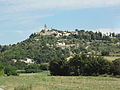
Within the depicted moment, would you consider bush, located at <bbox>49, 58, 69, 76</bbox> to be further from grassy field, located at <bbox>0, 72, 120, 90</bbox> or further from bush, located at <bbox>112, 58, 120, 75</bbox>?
grassy field, located at <bbox>0, 72, 120, 90</bbox>

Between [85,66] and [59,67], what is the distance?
9756 mm

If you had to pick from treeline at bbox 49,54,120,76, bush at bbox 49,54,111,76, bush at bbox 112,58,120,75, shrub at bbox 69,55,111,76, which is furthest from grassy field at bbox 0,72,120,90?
bush at bbox 49,54,111,76

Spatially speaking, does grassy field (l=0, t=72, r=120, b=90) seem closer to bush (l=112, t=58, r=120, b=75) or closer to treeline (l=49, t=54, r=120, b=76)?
bush (l=112, t=58, r=120, b=75)

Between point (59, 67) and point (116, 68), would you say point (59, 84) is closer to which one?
point (116, 68)

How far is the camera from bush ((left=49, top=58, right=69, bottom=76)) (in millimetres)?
105438

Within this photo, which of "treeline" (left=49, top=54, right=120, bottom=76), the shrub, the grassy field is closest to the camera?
the grassy field

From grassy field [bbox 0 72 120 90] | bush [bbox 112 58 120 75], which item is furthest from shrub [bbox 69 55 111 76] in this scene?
grassy field [bbox 0 72 120 90]

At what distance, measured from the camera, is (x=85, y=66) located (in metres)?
101

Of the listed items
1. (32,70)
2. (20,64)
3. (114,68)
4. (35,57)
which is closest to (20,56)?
(35,57)

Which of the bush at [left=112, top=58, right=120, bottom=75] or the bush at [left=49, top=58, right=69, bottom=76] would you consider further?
the bush at [left=49, top=58, right=69, bottom=76]

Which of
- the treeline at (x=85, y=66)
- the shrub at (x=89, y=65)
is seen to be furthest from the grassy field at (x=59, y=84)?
the shrub at (x=89, y=65)

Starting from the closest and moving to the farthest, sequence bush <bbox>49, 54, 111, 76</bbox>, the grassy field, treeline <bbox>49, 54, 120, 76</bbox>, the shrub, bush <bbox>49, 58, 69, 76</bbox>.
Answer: the grassy field → treeline <bbox>49, 54, 120, 76</bbox> → the shrub → bush <bbox>49, 54, 111, 76</bbox> → bush <bbox>49, 58, 69, 76</bbox>

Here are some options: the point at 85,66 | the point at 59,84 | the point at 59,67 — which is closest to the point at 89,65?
the point at 85,66

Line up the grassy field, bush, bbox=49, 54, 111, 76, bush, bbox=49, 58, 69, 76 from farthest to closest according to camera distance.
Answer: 1. bush, bbox=49, 58, 69, 76
2. bush, bbox=49, 54, 111, 76
3. the grassy field
